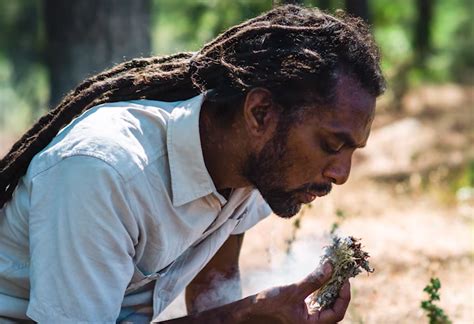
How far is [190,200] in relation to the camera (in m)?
2.57

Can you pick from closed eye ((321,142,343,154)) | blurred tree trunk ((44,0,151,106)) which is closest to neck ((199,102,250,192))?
closed eye ((321,142,343,154))

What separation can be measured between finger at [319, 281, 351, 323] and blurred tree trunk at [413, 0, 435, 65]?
9.90 metres

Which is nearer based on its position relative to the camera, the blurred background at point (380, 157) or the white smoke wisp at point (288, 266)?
the white smoke wisp at point (288, 266)

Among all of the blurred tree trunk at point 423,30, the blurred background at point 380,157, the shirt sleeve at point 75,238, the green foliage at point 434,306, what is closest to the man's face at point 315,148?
the shirt sleeve at point 75,238

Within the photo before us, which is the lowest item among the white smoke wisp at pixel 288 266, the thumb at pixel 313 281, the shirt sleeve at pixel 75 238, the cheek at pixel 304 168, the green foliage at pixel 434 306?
the white smoke wisp at pixel 288 266

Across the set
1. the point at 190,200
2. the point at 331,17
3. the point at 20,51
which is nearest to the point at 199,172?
the point at 190,200

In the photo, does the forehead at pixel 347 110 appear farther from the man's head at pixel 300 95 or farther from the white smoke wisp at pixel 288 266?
the white smoke wisp at pixel 288 266

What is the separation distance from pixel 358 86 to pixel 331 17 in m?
0.23

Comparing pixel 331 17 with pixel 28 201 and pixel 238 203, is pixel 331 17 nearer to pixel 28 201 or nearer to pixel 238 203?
pixel 238 203

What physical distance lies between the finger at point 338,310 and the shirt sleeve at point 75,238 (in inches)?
26.5

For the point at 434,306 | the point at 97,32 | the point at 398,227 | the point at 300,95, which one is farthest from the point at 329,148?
the point at 97,32

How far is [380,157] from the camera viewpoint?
824cm

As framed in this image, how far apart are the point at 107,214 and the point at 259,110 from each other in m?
0.49

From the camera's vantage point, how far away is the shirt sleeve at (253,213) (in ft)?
10.2
